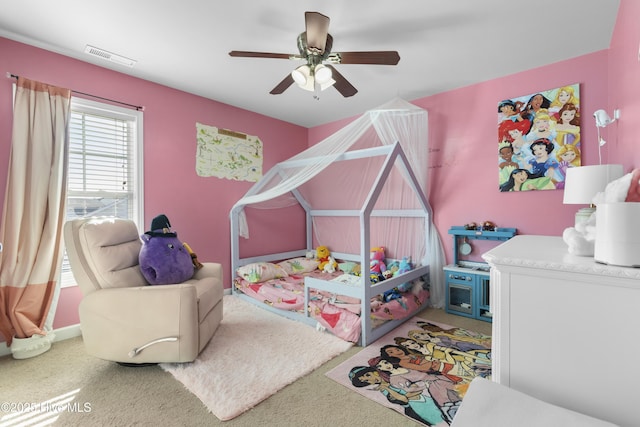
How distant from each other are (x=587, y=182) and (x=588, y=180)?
0.04ft

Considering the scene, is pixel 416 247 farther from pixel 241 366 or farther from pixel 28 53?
pixel 28 53

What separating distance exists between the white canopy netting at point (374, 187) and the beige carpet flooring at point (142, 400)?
1390mm

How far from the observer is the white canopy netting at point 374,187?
3037 millimetres

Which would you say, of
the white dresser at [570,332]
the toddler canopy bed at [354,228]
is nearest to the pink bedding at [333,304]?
the toddler canopy bed at [354,228]

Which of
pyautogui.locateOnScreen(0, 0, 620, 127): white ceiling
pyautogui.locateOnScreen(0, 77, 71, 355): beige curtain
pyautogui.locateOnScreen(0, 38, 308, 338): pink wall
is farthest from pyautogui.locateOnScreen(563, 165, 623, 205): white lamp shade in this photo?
pyautogui.locateOnScreen(0, 77, 71, 355): beige curtain

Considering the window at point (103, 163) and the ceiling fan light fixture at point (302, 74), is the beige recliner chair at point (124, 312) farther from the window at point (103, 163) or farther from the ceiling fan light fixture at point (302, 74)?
the ceiling fan light fixture at point (302, 74)

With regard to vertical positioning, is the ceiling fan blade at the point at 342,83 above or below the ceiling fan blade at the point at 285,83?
below

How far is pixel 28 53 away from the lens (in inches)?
95.3

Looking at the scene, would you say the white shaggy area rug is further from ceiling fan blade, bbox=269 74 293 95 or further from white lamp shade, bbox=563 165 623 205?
ceiling fan blade, bbox=269 74 293 95

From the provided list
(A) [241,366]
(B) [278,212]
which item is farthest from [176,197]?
(A) [241,366]

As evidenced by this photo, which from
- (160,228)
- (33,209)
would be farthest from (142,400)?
(33,209)

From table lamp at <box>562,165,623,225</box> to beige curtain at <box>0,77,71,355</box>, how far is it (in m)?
3.83

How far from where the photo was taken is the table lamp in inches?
63.9

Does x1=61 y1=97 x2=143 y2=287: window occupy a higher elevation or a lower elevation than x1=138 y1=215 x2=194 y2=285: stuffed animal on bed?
higher
